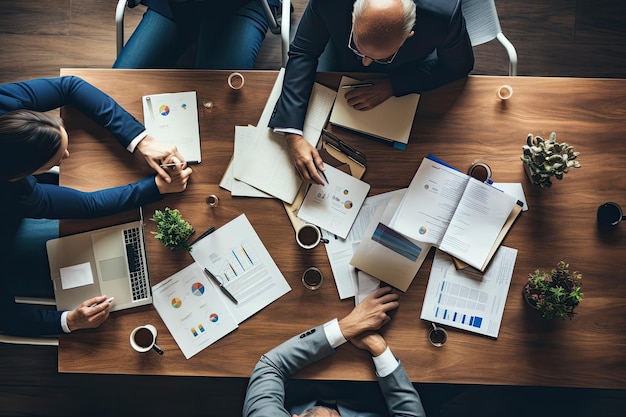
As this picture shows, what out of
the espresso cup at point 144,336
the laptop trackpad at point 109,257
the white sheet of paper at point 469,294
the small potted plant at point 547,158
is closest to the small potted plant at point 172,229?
the laptop trackpad at point 109,257

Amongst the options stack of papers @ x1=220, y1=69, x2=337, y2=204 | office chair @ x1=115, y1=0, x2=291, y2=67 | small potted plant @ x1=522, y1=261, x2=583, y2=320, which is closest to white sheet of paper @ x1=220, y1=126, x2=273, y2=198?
stack of papers @ x1=220, y1=69, x2=337, y2=204

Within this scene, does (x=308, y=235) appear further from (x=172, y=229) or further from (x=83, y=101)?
(x=83, y=101)

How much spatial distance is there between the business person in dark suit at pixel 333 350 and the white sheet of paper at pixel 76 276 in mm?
657

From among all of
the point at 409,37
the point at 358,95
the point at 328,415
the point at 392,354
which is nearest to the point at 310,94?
the point at 358,95

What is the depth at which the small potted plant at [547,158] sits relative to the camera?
157cm

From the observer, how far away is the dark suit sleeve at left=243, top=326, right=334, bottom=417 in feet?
5.36

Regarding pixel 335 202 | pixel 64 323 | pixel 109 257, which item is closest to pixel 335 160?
pixel 335 202

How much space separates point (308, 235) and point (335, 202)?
0.49 ft

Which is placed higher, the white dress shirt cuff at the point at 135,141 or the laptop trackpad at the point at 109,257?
the white dress shirt cuff at the point at 135,141

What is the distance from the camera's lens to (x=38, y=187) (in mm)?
1684

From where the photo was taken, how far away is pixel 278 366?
5.44 ft

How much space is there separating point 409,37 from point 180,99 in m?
0.80

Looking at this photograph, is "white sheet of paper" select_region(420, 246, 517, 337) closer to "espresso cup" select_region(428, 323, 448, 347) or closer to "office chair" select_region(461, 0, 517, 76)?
"espresso cup" select_region(428, 323, 448, 347)

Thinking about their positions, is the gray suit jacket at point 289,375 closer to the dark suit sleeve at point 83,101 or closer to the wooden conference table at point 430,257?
the wooden conference table at point 430,257
